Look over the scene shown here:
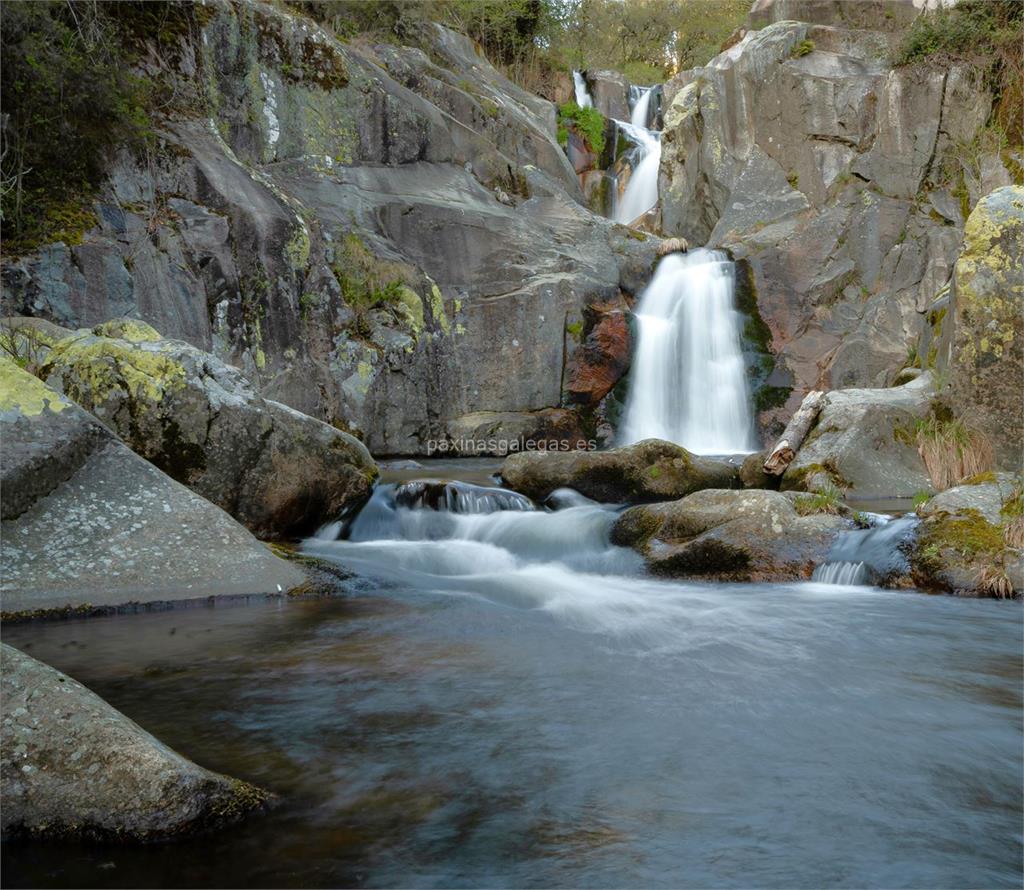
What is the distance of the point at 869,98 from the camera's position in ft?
52.7

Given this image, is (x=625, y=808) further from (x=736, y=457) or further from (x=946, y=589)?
(x=736, y=457)

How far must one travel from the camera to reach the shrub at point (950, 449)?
8789 mm

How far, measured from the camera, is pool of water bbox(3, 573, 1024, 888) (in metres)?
2.42

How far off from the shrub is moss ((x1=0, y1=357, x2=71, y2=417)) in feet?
26.8

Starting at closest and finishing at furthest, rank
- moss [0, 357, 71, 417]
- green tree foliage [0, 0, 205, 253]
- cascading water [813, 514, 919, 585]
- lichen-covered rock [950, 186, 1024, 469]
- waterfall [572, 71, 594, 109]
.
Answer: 1. moss [0, 357, 71, 417]
2. cascading water [813, 514, 919, 585]
3. lichen-covered rock [950, 186, 1024, 469]
4. green tree foliage [0, 0, 205, 253]
5. waterfall [572, 71, 594, 109]

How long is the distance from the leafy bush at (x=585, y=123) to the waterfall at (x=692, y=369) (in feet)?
21.7

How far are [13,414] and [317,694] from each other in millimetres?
2885

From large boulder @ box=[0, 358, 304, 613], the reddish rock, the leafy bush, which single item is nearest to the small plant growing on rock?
large boulder @ box=[0, 358, 304, 613]

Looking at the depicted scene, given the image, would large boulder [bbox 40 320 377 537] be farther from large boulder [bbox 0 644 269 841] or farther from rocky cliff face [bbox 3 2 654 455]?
large boulder [bbox 0 644 269 841]

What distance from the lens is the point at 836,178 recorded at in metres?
16.2

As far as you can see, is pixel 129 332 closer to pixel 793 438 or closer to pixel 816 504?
pixel 816 504

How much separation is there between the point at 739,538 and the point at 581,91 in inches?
706

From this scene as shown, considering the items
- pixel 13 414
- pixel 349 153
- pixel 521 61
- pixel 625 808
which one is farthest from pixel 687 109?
pixel 625 808

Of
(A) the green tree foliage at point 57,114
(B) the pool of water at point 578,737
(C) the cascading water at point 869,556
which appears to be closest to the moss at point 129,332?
(B) the pool of water at point 578,737
